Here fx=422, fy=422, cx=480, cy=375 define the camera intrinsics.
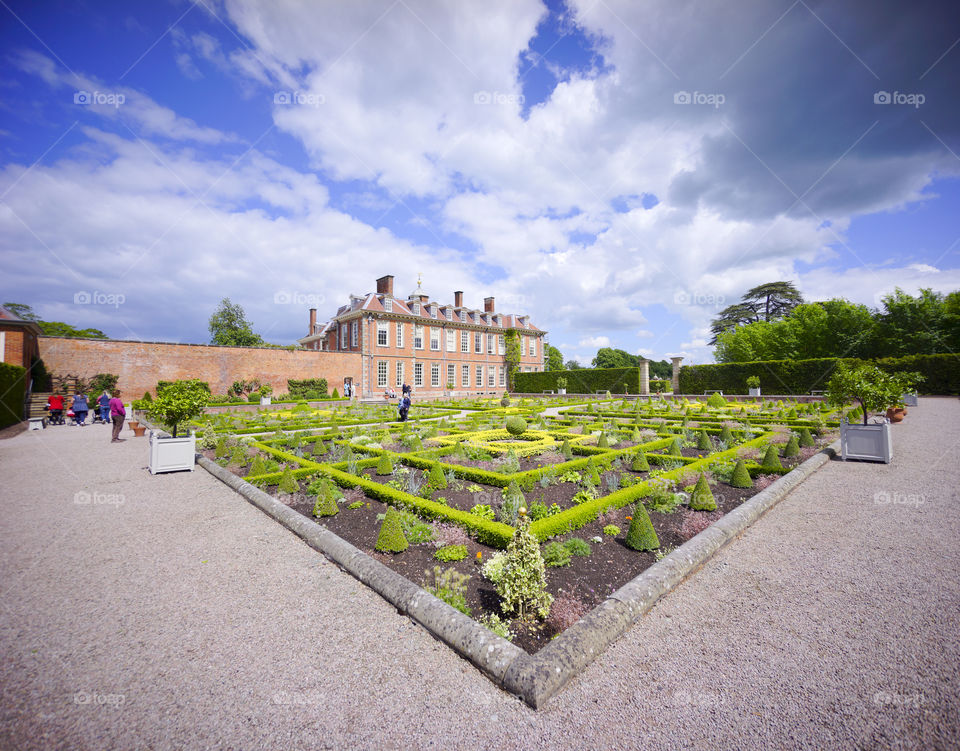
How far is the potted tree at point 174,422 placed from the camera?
29.5 ft

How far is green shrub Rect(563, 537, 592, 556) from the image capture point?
4.76m

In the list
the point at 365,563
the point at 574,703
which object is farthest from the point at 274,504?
the point at 574,703

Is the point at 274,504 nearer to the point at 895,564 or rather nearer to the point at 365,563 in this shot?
the point at 365,563

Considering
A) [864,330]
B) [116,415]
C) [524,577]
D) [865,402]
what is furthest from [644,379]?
[524,577]

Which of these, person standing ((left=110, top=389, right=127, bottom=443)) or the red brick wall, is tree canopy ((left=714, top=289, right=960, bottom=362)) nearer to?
the red brick wall

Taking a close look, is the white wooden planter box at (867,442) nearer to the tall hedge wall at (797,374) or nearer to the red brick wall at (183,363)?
the tall hedge wall at (797,374)

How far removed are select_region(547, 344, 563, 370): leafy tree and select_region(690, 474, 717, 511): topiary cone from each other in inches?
2841

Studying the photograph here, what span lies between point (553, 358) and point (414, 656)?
77.8 metres

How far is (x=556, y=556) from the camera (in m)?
4.48

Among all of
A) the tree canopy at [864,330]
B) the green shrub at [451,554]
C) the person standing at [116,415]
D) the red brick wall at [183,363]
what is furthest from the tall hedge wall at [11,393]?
the tree canopy at [864,330]

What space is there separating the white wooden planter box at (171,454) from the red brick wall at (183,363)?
21.0 m

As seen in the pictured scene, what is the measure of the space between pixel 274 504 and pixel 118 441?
38.0 ft

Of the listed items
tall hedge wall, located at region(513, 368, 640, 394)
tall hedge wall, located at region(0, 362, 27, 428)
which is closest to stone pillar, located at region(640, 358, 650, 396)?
tall hedge wall, located at region(513, 368, 640, 394)

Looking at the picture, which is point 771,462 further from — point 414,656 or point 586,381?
point 586,381
